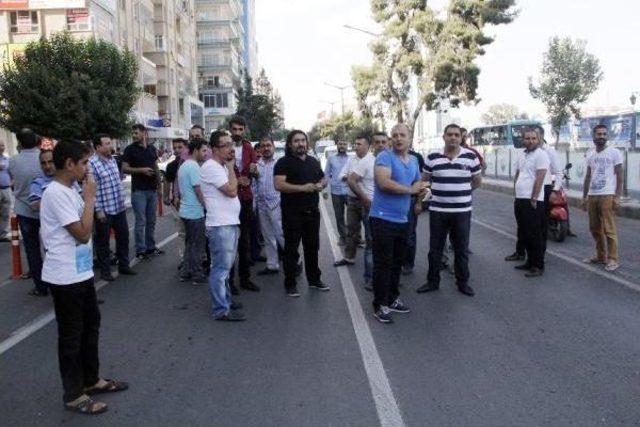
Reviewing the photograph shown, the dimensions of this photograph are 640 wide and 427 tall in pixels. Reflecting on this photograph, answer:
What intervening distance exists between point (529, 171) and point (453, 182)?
1608mm

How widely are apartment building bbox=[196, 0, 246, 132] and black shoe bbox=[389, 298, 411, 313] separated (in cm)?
7874

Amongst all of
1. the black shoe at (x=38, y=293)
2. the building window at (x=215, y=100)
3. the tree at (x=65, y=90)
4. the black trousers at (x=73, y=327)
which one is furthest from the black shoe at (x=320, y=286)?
the building window at (x=215, y=100)

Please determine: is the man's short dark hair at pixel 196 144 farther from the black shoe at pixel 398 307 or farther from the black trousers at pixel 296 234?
the black shoe at pixel 398 307

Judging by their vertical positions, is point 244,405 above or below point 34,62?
below

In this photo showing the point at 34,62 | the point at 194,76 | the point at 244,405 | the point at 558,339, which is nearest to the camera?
the point at 244,405

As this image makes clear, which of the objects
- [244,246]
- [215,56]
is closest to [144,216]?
[244,246]

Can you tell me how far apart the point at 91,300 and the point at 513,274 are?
18.4 ft

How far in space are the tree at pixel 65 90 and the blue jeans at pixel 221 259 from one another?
22419mm

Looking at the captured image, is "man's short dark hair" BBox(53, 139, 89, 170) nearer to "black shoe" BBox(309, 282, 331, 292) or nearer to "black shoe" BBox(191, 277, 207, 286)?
"black shoe" BBox(309, 282, 331, 292)

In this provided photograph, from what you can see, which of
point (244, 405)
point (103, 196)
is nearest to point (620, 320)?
point (244, 405)

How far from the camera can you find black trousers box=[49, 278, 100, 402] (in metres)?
4.09

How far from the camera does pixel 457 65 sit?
123 ft

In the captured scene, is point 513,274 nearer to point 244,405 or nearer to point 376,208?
point 376,208

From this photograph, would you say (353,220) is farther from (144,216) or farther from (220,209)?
(144,216)
